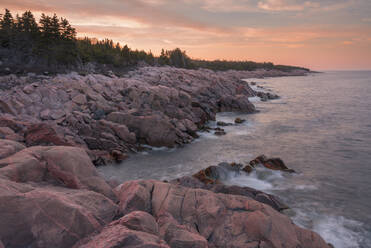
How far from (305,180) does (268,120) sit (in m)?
20.8

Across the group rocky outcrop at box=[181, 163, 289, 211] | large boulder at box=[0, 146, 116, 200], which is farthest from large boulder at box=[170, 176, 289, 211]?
large boulder at box=[0, 146, 116, 200]

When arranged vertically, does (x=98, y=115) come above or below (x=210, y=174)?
above

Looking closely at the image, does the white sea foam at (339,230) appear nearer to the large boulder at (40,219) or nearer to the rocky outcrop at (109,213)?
the rocky outcrop at (109,213)

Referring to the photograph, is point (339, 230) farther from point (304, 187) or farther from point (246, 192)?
point (246, 192)

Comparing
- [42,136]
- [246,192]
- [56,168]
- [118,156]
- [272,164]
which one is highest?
[56,168]

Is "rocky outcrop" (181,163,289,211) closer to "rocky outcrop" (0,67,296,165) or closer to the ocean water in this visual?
the ocean water

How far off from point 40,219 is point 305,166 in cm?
1945

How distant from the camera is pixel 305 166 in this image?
1927 cm

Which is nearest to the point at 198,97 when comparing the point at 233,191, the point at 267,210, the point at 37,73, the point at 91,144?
the point at 91,144

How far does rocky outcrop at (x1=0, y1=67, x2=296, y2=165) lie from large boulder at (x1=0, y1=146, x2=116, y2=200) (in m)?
8.01

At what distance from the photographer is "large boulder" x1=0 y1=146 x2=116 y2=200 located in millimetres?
7871

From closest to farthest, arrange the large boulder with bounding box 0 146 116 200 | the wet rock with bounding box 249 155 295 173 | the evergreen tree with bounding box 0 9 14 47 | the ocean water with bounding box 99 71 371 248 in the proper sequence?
the large boulder with bounding box 0 146 116 200
the ocean water with bounding box 99 71 371 248
the wet rock with bounding box 249 155 295 173
the evergreen tree with bounding box 0 9 14 47

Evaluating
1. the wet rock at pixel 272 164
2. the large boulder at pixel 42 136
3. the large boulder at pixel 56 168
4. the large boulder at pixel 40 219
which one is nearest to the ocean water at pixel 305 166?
the wet rock at pixel 272 164

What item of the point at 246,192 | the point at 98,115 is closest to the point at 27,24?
the point at 98,115
